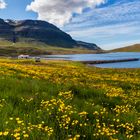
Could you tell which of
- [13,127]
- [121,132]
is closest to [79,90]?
[121,132]

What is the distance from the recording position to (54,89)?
1556cm

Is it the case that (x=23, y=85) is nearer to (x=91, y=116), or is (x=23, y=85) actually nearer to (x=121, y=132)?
(x=91, y=116)

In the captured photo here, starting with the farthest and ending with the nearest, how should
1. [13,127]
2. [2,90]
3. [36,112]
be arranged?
[2,90], [36,112], [13,127]

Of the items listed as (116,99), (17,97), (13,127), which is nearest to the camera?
(13,127)

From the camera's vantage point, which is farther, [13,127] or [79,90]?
[79,90]

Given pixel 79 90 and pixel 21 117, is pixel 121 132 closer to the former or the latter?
pixel 21 117

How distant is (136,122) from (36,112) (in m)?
3.22

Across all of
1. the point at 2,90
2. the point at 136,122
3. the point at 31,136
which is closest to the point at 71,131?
the point at 31,136

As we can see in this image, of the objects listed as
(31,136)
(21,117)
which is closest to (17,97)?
(21,117)

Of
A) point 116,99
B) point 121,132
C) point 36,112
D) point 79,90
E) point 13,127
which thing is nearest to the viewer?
point 13,127

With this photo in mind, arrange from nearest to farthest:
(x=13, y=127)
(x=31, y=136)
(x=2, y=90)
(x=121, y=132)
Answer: (x=31, y=136)
(x=13, y=127)
(x=121, y=132)
(x=2, y=90)

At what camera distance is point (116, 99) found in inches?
604

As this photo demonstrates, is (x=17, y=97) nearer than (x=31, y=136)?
No

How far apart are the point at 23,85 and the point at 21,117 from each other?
5470 mm
